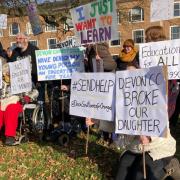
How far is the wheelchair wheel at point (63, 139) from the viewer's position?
7.45 meters

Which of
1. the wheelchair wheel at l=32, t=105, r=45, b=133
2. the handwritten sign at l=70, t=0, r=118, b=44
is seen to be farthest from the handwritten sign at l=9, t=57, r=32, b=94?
the handwritten sign at l=70, t=0, r=118, b=44

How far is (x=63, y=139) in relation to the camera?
24.6 feet

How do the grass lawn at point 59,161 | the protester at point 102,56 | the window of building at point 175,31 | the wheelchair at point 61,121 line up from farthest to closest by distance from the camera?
the window of building at point 175,31 < the wheelchair at point 61,121 < the protester at point 102,56 < the grass lawn at point 59,161

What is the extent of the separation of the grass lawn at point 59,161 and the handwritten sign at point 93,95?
0.78m

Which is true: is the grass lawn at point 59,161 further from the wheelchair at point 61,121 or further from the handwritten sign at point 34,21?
the handwritten sign at point 34,21

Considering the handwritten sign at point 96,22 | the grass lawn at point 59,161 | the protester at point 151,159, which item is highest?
the handwritten sign at point 96,22

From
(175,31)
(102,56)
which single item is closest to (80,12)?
(102,56)

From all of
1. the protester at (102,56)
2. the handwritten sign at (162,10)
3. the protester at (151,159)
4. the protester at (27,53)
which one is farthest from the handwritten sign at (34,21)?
the protester at (151,159)

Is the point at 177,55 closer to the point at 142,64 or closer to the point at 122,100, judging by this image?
the point at 142,64

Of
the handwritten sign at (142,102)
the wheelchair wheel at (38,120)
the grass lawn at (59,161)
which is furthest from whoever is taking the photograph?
the wheelchair wheel at (38,120)

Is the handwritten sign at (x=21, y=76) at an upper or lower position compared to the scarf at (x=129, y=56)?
lower

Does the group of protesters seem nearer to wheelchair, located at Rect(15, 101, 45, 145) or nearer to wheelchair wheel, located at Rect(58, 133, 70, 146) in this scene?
wheelchair, located at Rect(15, 101, 45, 145)

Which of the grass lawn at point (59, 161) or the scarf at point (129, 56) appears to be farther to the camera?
the scarf at point (129, 56)

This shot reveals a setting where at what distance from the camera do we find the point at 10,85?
8.16 m
